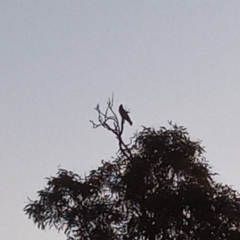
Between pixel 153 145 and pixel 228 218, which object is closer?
pixel 228 218


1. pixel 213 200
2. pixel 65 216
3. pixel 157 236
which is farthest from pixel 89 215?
pixel 213 200

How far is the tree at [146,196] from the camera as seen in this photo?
29.7m

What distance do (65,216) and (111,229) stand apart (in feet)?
6.28

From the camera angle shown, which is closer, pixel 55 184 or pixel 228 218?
pixel 228 218

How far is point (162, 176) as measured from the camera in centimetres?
3123

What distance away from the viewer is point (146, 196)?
3062 centimetres

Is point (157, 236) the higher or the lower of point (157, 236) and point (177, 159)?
the lower

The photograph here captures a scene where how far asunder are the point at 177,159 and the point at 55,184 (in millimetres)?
5004

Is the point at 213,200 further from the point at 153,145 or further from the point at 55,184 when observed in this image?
the point at 55,184

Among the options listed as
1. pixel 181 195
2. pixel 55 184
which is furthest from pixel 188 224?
pixel 55 184

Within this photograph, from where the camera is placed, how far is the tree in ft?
97.4

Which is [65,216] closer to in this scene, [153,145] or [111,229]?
[111,229]

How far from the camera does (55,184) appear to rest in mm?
31344

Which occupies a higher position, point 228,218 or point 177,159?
point 177,159
